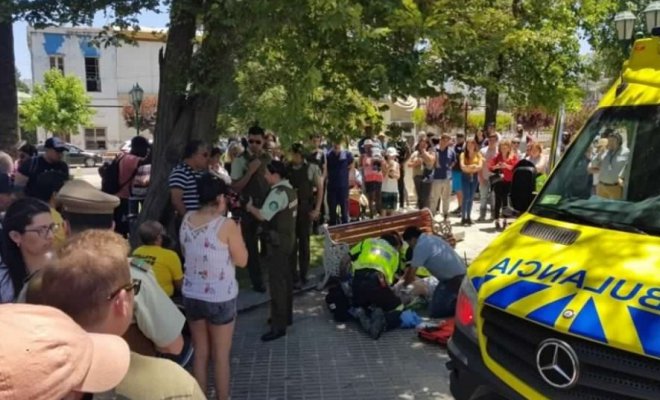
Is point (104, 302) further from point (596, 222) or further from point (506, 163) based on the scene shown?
point (506, 163)

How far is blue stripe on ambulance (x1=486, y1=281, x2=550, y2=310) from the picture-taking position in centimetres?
294

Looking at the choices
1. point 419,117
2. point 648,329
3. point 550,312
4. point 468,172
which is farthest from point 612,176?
point 419,117

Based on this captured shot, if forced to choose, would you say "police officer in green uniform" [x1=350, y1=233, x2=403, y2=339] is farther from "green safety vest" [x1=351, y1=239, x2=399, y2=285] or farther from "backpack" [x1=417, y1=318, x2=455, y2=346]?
"backpack" [x1=417, y1=318, x2=455, y2=346]

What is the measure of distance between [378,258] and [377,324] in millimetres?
1084

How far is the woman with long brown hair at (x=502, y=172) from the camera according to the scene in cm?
1138

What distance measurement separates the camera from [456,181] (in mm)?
12477

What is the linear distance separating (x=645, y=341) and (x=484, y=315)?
2.87ft

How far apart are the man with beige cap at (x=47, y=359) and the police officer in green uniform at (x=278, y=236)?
14.3ft

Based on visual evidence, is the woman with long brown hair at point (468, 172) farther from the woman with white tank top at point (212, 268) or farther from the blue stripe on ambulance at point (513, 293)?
the blue stripe on ambulance at point (513, 293)

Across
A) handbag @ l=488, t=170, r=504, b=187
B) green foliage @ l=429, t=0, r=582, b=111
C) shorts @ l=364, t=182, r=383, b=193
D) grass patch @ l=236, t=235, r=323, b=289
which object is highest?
green foliage @ l=429, t=0, r=582, b=111

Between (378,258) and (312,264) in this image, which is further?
(312,264)

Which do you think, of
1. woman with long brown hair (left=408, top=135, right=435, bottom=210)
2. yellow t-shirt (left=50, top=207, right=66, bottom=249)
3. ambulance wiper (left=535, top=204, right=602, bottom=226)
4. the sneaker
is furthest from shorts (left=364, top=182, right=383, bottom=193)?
yellow t-shirt (left=50, top=207, right=66, bottom=249)

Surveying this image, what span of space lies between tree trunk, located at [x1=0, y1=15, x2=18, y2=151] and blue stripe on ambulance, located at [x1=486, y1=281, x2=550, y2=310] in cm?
1046

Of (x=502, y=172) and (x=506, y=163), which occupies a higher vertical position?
(x=506, y=163)
